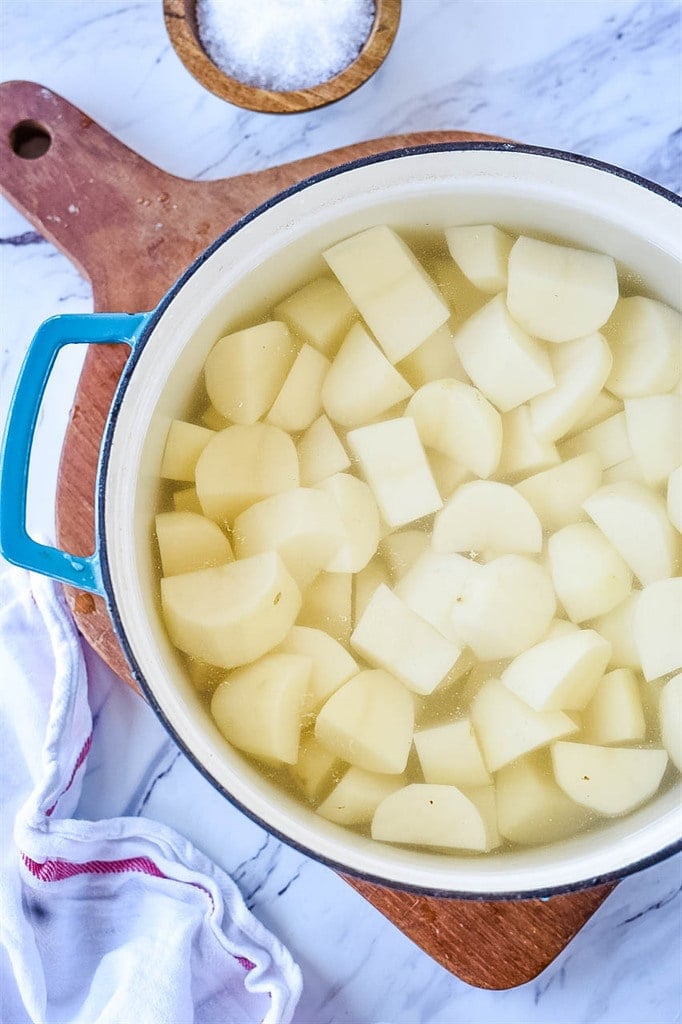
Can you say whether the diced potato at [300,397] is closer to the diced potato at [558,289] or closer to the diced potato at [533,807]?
the diced potato at [558,289]

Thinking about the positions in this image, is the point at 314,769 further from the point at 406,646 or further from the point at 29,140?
the point at 29,140

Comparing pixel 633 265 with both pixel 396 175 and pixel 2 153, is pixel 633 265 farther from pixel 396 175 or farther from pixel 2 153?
pixel 2 153

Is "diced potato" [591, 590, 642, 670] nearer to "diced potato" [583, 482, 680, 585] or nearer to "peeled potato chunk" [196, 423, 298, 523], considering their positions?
"diced potato" [583, 482, 680, 585]

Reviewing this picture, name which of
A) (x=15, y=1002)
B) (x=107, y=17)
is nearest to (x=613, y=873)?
(x=15, y=1002)

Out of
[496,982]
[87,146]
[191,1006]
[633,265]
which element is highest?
[87,146]

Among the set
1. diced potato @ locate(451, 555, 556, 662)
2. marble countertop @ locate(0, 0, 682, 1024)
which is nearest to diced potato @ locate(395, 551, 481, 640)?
diced potato @ locate(451, 555, 556, 662)

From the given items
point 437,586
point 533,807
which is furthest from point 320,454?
point 533,807

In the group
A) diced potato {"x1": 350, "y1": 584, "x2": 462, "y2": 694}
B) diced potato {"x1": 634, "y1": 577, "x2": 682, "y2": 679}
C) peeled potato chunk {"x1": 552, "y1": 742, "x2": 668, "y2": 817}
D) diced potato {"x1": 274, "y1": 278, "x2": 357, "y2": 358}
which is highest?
diced potato {"x1": 274, "y1": 278, "x2": 357, "y2": 358}
